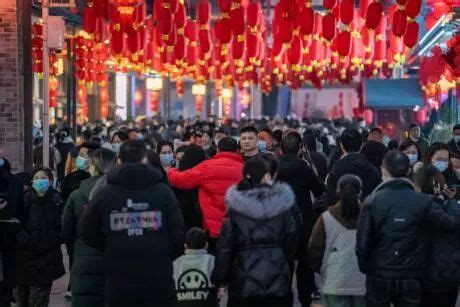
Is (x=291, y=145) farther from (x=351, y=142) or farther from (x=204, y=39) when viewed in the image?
(x=204, y=39)

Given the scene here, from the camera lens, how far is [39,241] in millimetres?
12484

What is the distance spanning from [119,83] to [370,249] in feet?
216

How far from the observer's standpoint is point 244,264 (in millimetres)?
9805

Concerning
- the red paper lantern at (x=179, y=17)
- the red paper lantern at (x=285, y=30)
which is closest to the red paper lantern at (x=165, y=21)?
the red paper lantern at (x=179, y=17)

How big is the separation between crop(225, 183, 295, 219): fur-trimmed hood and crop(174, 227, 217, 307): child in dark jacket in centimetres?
125

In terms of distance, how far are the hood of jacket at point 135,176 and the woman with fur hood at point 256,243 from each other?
76 cm

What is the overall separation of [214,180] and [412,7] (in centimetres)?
1161

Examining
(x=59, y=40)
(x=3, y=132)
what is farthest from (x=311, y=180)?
(x=3, y=132)

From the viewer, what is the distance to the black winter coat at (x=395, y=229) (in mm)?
9844

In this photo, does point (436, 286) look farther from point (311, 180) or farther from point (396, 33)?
point (396, 33)

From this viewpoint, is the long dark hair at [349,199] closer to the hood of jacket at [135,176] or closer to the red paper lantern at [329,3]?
the hood of jacket at [135,176]

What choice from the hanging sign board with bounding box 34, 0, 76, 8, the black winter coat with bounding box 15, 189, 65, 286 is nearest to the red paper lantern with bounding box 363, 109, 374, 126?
the hanging sign board with bounding box 34, 0, 76, 8

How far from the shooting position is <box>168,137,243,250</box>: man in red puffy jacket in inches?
481

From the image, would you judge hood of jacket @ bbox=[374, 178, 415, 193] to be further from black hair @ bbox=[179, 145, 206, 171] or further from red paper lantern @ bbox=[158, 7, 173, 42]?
red paper lantern @ bbox=[158, 7, 173, 42]
